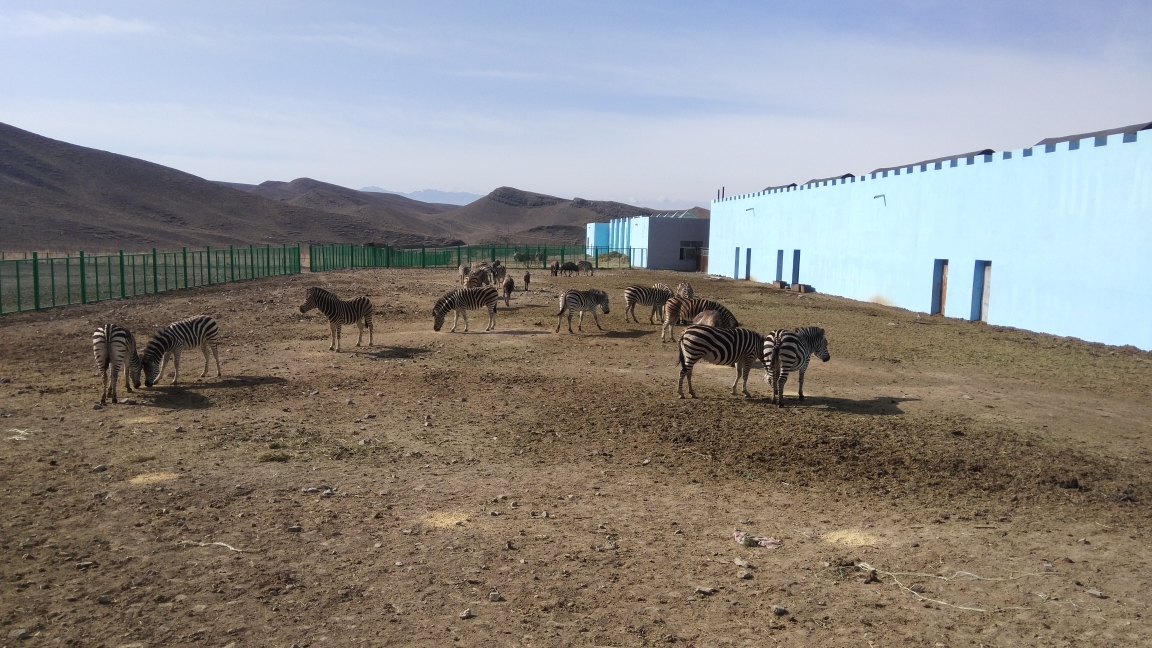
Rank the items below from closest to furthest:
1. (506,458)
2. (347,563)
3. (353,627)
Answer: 1. (353,627)
2. (347,563)
3. (506,458)

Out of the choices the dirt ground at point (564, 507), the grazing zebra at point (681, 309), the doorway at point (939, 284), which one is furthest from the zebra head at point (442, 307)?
the doorway at point (939, 284)

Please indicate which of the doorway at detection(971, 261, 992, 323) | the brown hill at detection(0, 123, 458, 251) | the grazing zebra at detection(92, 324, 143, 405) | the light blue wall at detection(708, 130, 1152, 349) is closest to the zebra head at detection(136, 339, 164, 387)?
the grazing zebra at detection(92, 324, 143, 405)

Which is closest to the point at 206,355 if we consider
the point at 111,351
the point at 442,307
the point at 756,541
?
the point at 111,351

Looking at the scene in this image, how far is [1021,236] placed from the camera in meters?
24.5

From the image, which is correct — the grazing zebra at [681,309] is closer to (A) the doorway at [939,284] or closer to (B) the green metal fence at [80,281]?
(A) the doorway at [939,284]

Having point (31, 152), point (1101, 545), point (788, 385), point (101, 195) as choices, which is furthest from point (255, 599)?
point (31, 152)

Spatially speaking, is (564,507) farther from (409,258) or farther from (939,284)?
(409,258)

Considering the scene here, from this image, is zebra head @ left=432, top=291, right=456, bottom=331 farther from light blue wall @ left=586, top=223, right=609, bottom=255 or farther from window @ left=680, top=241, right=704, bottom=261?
light blue wall @ left=586, top=223, right=609, bottom=255

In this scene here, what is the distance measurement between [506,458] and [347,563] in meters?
3.41

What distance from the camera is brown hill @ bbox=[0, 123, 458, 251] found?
63938 millimetres

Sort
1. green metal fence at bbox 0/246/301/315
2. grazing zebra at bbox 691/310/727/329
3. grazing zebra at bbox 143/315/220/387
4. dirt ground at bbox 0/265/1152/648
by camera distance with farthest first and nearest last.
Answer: green metal fence at bbox 0/246/301/315 → grazing zebra at bbox 691/310/727/329 → grazing zebra at bbox 143/315/220/387 → dirt ground at bbox 0/265/1152/648

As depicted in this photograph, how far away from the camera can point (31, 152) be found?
282 ft

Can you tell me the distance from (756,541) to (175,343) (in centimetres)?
1063

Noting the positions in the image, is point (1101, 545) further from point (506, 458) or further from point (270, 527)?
point (270, 527)
